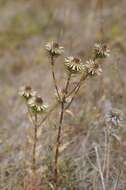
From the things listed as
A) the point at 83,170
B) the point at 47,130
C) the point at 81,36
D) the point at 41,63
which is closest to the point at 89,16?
the point at 81,36

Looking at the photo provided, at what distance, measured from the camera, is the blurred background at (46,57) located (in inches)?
93.0

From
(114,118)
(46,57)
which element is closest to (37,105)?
(114,118)

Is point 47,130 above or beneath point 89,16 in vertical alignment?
beneath

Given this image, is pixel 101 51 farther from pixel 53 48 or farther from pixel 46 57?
pixel 46 57

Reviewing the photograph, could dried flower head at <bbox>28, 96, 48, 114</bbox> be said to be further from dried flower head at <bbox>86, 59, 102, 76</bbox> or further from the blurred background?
the blurred background

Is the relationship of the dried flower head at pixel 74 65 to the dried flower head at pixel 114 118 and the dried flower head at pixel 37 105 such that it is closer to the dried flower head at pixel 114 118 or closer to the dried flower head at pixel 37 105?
the dried flower head at pixel 37 105

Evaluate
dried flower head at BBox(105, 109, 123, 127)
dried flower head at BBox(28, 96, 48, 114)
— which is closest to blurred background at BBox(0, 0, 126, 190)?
dried flower head at BBox(105, 109, 123, 127)

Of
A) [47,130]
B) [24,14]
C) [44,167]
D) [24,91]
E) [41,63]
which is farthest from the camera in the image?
[24,14]

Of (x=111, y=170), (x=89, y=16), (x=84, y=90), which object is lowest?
(x=111, y=170)

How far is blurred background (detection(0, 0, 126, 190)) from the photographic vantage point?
7.75 ft

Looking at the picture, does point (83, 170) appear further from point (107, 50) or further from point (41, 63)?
point (41, 63)

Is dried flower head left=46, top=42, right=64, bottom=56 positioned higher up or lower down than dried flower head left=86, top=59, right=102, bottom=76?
higher up

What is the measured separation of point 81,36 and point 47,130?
4.48 feet

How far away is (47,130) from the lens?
2348mm
